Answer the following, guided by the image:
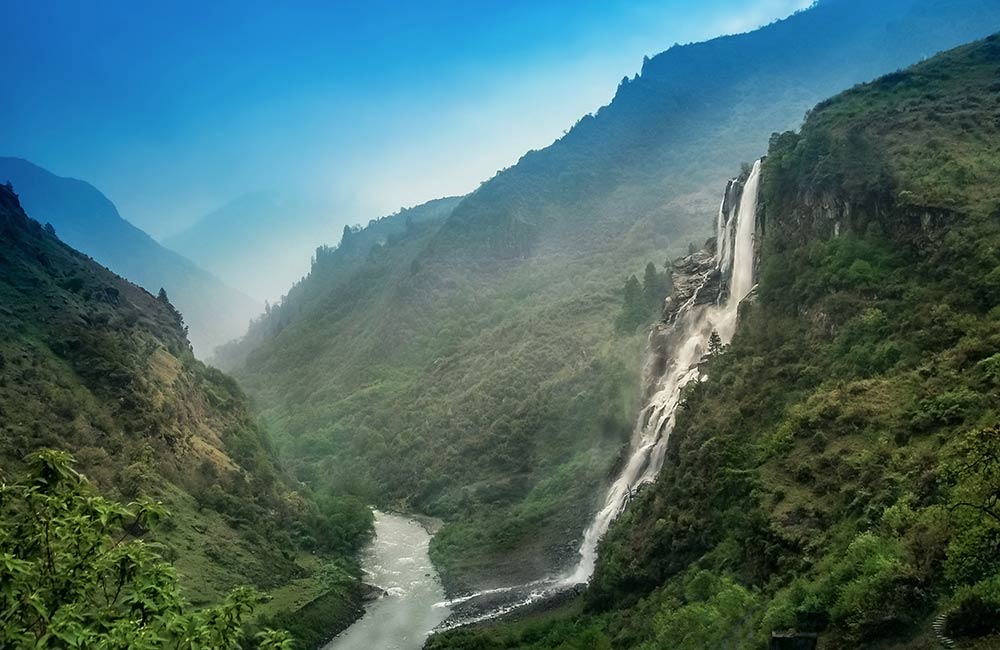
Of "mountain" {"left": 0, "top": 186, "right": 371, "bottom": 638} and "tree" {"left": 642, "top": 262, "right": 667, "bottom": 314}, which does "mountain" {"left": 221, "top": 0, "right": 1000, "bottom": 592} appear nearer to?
"tree" {"left": 642, "top": 262, "right": 667, "bottom": 314}

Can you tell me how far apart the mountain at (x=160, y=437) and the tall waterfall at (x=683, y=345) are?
73.0 feet

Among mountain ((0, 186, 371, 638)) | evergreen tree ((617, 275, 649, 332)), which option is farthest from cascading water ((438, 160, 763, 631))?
evergreen tree ((617, 275, 649, 332))

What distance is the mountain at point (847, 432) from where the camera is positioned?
18172 mm

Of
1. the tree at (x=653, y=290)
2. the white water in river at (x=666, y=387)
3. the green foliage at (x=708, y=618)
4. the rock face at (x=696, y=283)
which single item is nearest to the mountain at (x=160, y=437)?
the white water in river at (x=666, y=387)

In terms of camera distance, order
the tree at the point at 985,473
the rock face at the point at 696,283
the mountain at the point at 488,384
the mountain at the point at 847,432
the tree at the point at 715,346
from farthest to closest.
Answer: the mountain at the point at 488,384, the rock face at the point at 696,283, the tree at the point at 715,346, the mountain at the point at 847,432, the tree at the point at 985,473

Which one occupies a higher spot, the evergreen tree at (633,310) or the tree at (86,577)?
the tree at (86,577)

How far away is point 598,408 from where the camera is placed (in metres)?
89.5

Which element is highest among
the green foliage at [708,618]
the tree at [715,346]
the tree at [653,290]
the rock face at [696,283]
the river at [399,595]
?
the rock face at [696,283]

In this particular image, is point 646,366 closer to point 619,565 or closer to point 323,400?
point 619,565

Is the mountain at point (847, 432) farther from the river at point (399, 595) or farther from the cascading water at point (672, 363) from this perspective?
the river at point (399, 595)

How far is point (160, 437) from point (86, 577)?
2351 inches

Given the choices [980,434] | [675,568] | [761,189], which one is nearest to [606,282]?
[761,189]

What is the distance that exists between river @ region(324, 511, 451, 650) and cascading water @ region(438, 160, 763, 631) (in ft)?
8.30

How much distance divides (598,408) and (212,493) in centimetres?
4494
